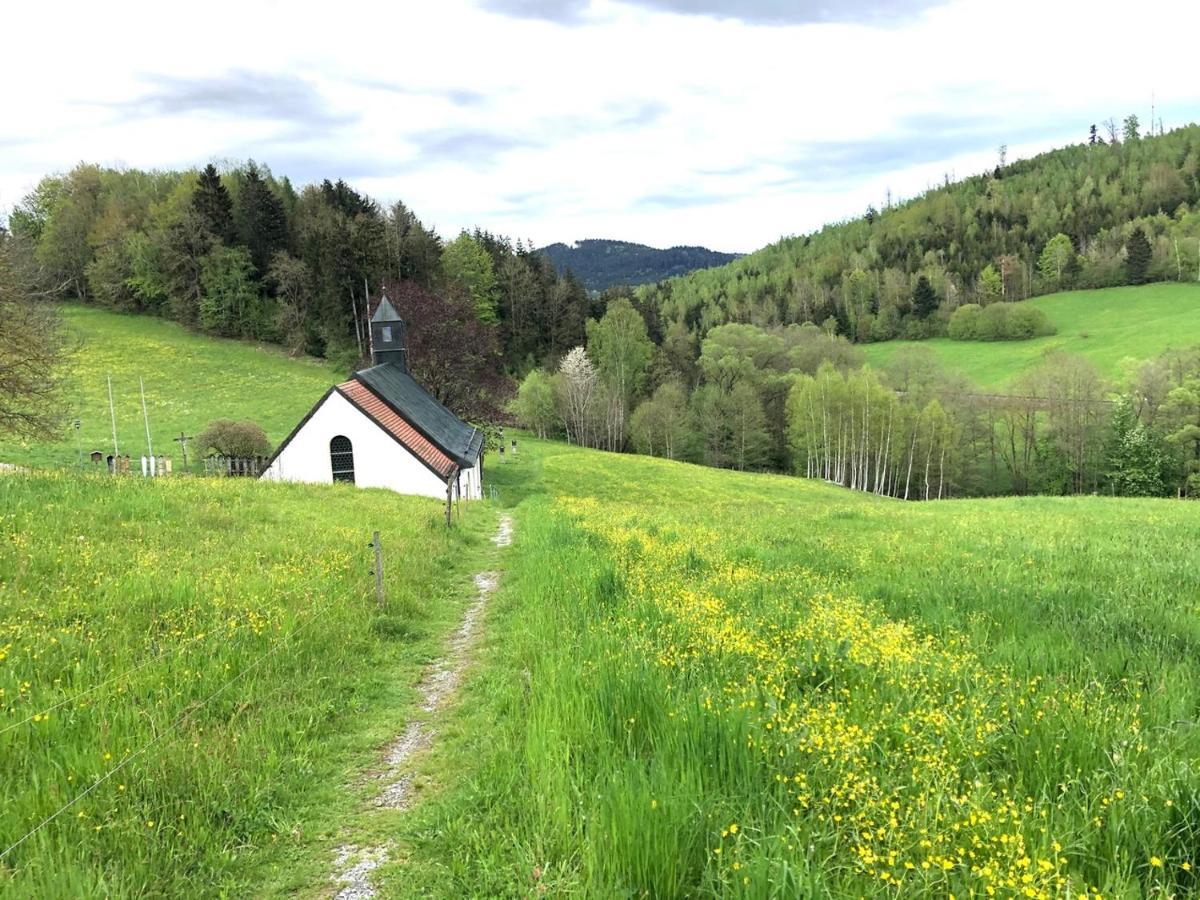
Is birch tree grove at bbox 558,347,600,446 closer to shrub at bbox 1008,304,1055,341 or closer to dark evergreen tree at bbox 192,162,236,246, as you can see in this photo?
dark evergreen tree at bbox 192,162,236,246

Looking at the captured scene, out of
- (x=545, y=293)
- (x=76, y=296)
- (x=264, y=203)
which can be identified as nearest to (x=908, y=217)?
(x=545, y=293)

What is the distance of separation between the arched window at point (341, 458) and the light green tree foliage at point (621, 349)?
5300 cm

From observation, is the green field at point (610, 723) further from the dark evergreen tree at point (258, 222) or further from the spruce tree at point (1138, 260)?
the spruce tree at point (1138, 260)

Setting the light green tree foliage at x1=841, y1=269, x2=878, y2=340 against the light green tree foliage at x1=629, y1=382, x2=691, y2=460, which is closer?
the light green tree foliage at x1=629, y1=382, x2=691, y2=460

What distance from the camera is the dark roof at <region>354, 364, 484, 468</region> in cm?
3042

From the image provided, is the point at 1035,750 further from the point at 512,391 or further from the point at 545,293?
the point at 545,293

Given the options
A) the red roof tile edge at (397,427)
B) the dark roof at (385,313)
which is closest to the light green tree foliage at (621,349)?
the dark roof at (385,313)

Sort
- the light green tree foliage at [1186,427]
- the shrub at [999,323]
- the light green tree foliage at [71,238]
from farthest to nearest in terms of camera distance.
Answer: the shrub at [999,323], the light green tree foliage at [71,238], the light green tree foliage at [1186,427]

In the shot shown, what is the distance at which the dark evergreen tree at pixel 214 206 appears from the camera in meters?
71.2

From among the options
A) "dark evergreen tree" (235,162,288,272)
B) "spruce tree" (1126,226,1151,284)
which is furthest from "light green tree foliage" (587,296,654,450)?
"spruce tree" (1126,226,1151,284)

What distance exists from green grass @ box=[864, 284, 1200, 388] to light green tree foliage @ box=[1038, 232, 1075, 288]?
7.37 metres

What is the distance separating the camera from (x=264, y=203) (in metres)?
73.9

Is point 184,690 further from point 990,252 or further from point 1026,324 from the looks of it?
point 990,252

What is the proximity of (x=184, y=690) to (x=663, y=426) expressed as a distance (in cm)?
7106
